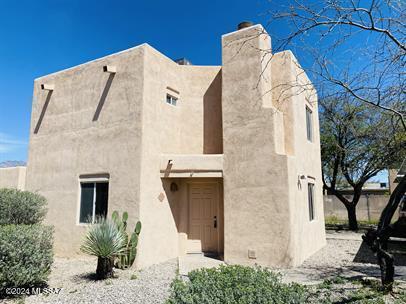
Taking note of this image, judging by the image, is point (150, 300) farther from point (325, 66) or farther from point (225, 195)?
point (325, 66)

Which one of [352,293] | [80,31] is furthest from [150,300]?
[80,31]

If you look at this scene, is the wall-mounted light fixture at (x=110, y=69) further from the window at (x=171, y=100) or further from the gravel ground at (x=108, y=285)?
the gravel ground at (x=108, y=285)

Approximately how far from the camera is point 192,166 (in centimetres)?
1005

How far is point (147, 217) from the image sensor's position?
9.34 meters

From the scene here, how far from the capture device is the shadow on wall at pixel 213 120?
11.6 m

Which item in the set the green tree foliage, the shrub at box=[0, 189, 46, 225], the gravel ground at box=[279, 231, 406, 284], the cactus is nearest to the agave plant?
the cactus

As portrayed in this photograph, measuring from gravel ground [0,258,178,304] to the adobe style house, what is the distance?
0.95m

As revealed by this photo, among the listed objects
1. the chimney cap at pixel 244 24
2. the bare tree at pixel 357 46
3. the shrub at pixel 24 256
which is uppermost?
the chimney cap at pixel 244 24

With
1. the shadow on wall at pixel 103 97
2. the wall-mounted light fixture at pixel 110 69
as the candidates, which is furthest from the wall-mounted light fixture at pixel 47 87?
the wall-mounted light fixture at pixel 110 69

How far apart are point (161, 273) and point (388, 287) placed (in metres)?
5.56

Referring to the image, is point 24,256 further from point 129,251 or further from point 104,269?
point 129,251

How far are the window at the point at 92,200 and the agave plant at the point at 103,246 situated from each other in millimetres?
2008

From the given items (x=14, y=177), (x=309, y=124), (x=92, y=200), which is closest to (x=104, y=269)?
(x=92, y=200)

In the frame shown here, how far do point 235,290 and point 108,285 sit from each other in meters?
4.88
